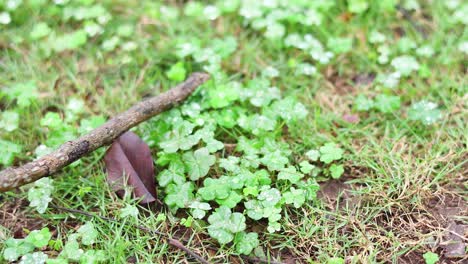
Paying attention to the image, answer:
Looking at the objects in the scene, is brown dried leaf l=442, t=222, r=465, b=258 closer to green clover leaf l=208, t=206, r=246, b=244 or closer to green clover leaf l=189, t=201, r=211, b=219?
green clover leaf l=208, t=206, r=246, b=244

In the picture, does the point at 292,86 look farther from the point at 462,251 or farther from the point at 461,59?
the point at 462,251

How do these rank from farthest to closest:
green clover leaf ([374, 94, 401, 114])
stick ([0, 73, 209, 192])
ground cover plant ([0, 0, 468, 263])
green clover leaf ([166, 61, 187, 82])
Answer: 1. green clover leaf ([166, 61, 187, 82])
2. green clover leaf ([374, 94, 401, 114])
3. ground cover plant ([0, 0, 468, 263])
4. stick ([0, 73, 209, 192])

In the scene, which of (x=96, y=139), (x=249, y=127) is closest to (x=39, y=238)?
(x=96, y=139)

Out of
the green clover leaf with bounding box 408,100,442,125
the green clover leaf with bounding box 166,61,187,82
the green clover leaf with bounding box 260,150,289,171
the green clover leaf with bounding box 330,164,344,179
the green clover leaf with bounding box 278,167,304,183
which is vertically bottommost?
the green clover leaf with bounding box 330,164,344,179

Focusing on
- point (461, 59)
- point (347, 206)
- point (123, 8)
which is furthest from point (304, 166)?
point (123, 8)

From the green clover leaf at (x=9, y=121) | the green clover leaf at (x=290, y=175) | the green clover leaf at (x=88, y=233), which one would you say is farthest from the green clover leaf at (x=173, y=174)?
the green clover leaf at (x=9, y=121)

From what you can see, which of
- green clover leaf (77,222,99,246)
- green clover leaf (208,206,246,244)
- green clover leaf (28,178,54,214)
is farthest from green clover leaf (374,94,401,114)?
green clover leaf (28,178,54,214)
